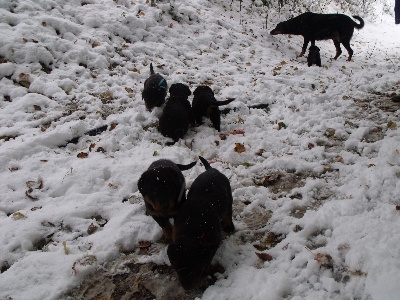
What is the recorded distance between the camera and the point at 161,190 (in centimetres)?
248

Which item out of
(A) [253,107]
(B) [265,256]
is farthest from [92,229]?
(A) [253,107]

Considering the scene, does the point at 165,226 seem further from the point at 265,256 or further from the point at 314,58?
the point at 314,58

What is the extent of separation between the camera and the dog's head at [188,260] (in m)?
2.26

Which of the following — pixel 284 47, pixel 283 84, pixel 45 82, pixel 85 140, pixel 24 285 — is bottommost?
pixel 24 285

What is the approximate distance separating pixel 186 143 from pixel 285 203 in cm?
192

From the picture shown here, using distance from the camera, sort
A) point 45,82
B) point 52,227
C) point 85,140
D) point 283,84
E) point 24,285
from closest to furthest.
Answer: point 24,285 < point 52,227 < point 85,140 < point 45,82 < point 283,84

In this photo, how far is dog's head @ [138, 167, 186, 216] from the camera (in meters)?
2.48

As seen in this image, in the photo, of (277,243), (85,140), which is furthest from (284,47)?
(277,243)

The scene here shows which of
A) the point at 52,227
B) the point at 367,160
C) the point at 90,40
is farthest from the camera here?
the point at 90,40

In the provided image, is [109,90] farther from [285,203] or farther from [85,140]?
[285,203]

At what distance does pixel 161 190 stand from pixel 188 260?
0.57 m

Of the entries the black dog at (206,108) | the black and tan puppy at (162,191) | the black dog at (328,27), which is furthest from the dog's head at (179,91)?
the black dog at (328,27)

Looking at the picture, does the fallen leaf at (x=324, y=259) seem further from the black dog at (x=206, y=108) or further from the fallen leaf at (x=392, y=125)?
the black dog at (x=206, y=108)

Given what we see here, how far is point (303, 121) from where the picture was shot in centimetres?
487
